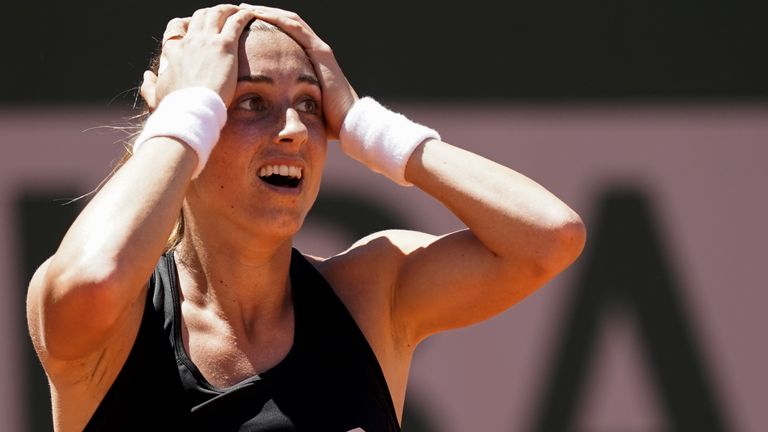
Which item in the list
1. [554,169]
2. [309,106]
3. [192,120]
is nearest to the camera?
[192,120]

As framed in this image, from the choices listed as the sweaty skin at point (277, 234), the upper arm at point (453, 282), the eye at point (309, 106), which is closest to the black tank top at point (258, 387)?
the sweaty skin at point (277, 234)

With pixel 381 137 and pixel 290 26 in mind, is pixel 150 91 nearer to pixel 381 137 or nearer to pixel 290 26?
pixel 290 26

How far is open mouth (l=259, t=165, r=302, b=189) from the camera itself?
6.72 ft

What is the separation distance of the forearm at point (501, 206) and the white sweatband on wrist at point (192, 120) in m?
0.38

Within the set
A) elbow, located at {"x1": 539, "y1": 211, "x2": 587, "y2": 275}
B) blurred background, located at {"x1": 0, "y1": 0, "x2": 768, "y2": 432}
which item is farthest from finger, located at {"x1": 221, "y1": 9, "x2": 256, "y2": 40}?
blurred background, located at {"x1": 0, "y1": 0, "x2": 768, "y2": 432}

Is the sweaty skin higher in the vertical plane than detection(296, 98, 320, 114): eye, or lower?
lower

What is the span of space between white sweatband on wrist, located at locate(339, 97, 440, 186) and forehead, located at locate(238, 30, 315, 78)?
12cm

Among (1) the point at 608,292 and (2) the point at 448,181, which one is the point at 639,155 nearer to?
(1) the point at 608,292

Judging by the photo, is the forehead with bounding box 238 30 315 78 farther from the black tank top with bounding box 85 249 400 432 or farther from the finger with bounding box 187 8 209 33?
the black tank top with bounding box 85 249 400 432

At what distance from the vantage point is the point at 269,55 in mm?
2098

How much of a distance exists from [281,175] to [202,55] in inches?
9.6

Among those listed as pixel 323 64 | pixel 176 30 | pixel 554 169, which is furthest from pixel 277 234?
pixel 554 169

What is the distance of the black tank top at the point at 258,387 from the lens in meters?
1.91

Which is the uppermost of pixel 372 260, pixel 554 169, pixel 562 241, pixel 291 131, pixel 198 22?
pixel 198 22
